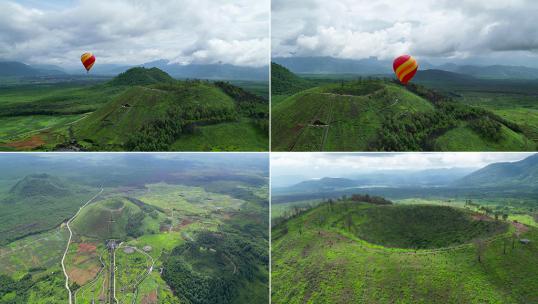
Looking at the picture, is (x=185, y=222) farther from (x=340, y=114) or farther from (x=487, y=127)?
(x=487, y=127)

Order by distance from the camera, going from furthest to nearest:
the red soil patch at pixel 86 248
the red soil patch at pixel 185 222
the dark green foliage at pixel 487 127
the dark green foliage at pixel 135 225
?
the red soil patch at pixel 185 222 < the dark green foliage at pixel 135 225 < the red soil patch at pixel 86 248 < the dark green foliage at pixel 487 127

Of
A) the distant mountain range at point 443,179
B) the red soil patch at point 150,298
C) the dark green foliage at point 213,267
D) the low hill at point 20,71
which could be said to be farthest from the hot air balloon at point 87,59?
A: the low hill at point 20,71

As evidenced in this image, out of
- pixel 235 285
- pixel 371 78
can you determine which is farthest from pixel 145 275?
pixel 371 78

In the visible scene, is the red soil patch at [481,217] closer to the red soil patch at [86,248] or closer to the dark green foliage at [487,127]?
the dark green foliage at [487,127]

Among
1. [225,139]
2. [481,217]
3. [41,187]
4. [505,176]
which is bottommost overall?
[41,187]

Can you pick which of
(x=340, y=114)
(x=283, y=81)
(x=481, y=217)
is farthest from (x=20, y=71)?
(x=481, y=217)

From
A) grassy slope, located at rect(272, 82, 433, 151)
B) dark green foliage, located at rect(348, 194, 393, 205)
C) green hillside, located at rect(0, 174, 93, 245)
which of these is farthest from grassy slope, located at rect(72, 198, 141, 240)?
dark green foliage, located at rect(348, 194, 393, 205)

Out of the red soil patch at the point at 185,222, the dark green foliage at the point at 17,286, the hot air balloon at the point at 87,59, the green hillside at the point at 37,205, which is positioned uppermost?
the hot air balloon at the point at 87,59
